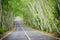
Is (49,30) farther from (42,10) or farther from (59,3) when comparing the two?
(59,3)

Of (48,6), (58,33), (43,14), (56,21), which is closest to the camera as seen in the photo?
(58,33)

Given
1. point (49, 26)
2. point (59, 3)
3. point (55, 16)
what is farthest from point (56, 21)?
point (49, 26)

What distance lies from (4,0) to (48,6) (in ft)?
26.2

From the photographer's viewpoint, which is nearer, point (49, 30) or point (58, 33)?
point (58, 33)

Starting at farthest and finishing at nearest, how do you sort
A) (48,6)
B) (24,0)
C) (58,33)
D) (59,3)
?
1. (24,0)
2. (48,6)
3. (58,33)
4. (59,3)

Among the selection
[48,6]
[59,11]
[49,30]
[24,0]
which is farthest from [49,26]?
[24,0]

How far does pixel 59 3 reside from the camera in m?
27.5

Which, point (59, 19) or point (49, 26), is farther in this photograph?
point (49, 26)

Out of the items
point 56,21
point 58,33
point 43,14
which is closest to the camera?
point 58,33

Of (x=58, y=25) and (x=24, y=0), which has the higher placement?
(x=24, y=0)

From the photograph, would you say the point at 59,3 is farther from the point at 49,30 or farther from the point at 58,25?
the point at 49,30

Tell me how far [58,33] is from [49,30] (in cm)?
1038

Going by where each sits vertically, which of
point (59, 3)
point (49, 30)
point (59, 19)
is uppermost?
point (59, 3)

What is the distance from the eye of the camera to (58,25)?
98.5 ft
